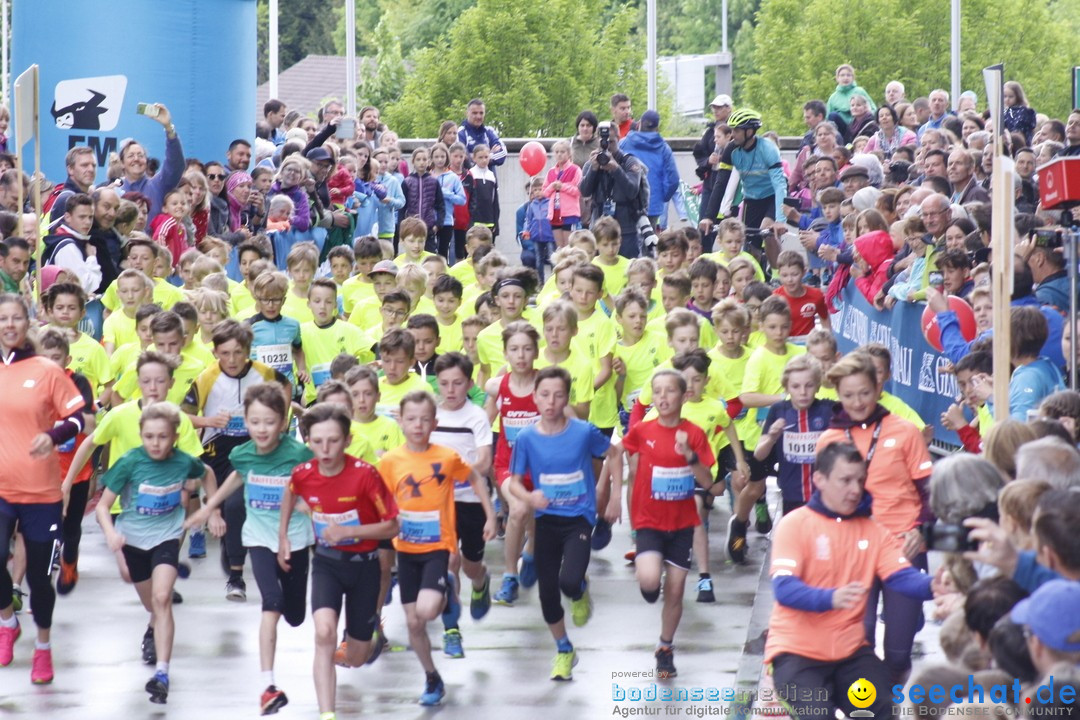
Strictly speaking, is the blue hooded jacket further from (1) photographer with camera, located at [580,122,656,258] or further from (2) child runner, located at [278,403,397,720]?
(2) child runner, located at [278,403,397,720]

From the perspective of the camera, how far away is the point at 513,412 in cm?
1084

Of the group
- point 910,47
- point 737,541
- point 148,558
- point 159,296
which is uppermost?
point 910,47

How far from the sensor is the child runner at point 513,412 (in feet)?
34.8

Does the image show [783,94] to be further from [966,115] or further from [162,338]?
[162,338]

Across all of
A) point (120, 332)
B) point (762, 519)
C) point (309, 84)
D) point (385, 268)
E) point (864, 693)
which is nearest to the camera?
point (864, 693)

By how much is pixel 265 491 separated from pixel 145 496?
0.65m

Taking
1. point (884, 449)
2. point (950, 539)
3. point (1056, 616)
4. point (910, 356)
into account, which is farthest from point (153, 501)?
→ point (910, 356)

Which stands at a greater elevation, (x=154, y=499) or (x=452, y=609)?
(x=154, y=499)

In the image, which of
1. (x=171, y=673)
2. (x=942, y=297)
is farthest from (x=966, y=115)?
(x=171, y=673)

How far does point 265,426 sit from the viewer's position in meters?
9.16

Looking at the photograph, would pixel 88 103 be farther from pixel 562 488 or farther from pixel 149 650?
pixel 562 488

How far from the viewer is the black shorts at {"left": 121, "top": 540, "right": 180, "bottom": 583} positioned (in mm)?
9336

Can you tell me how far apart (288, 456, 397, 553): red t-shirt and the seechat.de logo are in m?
10.4

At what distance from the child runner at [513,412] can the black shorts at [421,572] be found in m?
1.19
